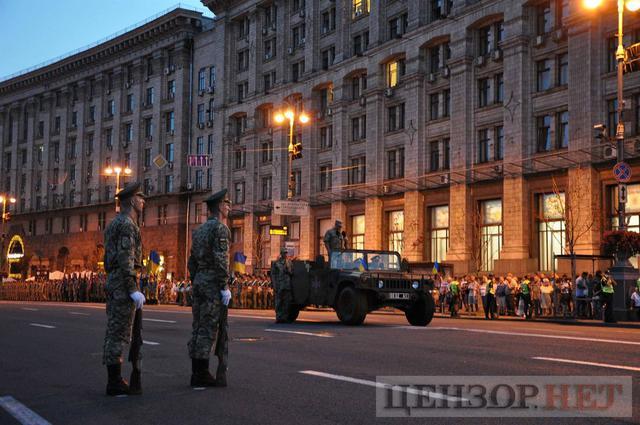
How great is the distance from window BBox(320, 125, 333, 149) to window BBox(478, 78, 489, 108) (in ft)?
45.4

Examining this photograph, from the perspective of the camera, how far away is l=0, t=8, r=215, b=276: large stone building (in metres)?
72.7

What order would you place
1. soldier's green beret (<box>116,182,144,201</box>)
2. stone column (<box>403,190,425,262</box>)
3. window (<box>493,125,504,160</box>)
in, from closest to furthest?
soldier's green beret (<box>116,182,144,201</box>) → window (<box>493,125,504,160</box>) → stone column (<box>403,190,425,262</box>)

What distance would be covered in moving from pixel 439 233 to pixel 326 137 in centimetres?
1324

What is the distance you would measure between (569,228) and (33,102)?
242 feet

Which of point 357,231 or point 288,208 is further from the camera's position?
point 357,231

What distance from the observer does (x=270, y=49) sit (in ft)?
210

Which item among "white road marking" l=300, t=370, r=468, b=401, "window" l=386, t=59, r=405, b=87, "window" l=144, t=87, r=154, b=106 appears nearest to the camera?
"white road marking" l=300, t=370, r=468, b=401

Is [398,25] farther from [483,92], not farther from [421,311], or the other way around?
[421,311]

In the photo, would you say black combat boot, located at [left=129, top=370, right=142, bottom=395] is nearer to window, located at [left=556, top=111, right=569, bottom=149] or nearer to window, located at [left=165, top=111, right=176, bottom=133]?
window, located at [left=556, top=111, right=569, bottom=149]

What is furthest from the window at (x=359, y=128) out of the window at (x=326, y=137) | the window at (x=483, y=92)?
the window at (x=483, y=92)

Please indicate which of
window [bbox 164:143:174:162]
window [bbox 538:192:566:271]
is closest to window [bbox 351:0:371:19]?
window [bbox 538:192:566:271]

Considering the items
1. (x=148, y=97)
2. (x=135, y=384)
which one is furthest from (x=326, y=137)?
(x=135, y=384)

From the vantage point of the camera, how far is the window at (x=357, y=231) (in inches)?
2136

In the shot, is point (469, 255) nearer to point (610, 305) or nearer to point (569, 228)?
point (569, 228)
